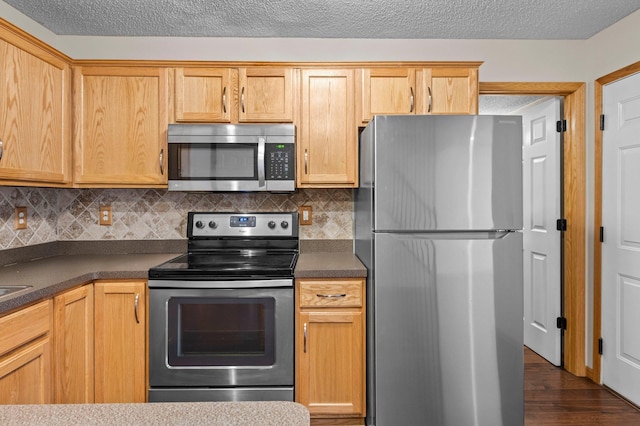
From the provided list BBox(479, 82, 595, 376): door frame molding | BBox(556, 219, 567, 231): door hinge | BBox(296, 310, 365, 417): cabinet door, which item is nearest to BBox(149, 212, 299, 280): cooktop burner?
BBox(296, 310, 365, 417): cabinet door

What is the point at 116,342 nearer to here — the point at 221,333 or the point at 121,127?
the point at 221,333

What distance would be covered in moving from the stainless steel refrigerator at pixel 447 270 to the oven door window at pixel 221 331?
23.2 inches

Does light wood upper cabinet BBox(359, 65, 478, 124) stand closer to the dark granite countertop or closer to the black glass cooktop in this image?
the dark granite countertop

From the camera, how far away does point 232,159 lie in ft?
7.98

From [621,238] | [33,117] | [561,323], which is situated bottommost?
[561,323]

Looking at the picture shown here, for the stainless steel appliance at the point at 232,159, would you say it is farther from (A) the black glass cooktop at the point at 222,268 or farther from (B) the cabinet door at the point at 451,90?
(B) the cabinet door at the point at 451,90

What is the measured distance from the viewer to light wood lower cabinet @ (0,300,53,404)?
Result: 1.50 meters

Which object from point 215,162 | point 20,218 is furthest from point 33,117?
point 215,162

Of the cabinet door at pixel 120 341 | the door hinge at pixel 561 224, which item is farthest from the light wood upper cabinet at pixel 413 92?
the cabinet door at pixel 120 341

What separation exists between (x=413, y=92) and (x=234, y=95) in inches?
43.1

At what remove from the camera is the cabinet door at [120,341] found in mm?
2119

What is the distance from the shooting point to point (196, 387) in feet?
7.04

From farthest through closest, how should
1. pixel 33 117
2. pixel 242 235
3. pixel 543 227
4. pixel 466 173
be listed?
pixel 543 227
pixel 242 235
pixel 33 117
pixel 466 173

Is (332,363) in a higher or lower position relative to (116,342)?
lower
